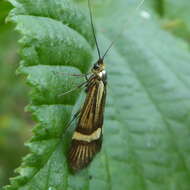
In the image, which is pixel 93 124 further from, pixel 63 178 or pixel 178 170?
pixel 178 170

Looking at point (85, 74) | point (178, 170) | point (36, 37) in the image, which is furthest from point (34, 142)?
point (178, 170)

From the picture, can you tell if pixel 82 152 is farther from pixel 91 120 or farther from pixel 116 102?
pixel 116 102

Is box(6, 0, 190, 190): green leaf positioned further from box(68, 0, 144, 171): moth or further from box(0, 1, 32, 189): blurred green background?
box(0, 1, 32, 189): blurred green background

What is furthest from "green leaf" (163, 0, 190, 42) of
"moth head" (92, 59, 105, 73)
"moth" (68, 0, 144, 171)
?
"moth" (68, 0, 144, 171)

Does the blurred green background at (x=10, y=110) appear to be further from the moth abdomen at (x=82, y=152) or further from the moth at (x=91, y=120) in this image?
the moth abdomen at (x=82, y=152)

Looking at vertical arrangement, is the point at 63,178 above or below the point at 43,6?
below

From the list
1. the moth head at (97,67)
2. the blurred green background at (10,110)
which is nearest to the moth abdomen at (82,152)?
the moth head at (97,67)

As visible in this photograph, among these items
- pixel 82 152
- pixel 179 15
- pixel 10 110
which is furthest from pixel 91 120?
pixel 10 110
